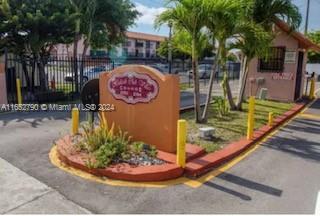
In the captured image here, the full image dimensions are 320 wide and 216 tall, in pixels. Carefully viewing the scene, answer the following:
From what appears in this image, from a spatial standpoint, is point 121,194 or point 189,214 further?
point 121,194

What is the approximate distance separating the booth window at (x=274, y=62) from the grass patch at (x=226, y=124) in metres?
2.92

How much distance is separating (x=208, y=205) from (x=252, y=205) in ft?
1.98

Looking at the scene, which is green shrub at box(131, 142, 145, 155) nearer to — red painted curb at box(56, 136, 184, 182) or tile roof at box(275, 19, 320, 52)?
red painted curb at box(56, 136, 184, 182)

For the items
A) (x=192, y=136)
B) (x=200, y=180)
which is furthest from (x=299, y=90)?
(x=200, y=180)

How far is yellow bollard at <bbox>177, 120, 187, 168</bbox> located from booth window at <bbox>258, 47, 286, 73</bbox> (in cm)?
1067

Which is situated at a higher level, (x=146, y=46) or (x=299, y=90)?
(x=146, y=46)

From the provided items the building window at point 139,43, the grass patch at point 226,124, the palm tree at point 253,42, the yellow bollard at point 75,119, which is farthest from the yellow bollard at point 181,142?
the building window at point 139,43

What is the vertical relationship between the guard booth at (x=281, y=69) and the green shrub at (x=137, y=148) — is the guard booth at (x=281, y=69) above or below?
above

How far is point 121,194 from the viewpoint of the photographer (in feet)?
14.4

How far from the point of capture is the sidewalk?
3.91 m

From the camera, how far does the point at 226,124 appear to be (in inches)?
336

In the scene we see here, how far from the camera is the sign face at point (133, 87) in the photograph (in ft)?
19.4

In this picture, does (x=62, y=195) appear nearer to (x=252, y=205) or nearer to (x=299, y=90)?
(x=252, y=205)

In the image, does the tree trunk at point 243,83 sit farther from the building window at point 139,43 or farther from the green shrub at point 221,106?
the building window at point 139,43
